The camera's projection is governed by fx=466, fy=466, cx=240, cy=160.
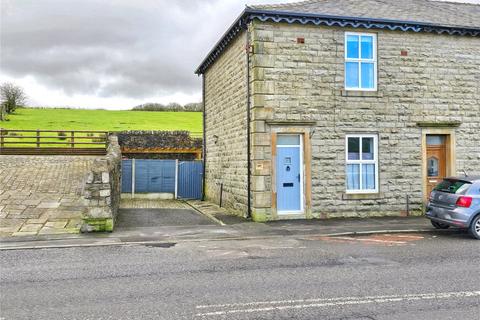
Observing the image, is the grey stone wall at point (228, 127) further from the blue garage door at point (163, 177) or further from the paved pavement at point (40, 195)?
the paved pavement at point (40, 195)

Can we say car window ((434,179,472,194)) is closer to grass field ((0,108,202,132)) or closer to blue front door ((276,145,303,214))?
blue front door ((276,145,303,214))

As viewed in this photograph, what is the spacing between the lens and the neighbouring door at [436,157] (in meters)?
16.5

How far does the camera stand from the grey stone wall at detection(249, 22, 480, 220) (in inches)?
578

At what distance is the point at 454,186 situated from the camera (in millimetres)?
12008

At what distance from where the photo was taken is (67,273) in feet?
25.7

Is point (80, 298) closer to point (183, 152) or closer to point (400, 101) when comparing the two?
point (400, 101)

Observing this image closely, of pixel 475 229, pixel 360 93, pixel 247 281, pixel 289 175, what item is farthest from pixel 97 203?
pixel 475 229

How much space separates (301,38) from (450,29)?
17.8 ft

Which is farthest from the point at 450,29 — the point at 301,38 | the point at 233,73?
the point at 233,73

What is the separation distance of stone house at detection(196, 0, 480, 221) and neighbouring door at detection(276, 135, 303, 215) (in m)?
0.03

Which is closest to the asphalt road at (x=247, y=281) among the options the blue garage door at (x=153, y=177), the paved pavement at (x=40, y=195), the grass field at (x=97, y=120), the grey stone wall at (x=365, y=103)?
the paved pavement at (x=40, y=195)

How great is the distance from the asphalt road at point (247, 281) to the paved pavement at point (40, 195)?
309 cm

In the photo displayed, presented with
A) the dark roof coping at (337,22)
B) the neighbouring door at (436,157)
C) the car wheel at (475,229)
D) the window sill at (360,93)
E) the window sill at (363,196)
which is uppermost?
the dark roof coping at (337,22)

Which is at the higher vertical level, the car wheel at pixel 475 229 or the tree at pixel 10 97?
the tree at pixel 10 97
